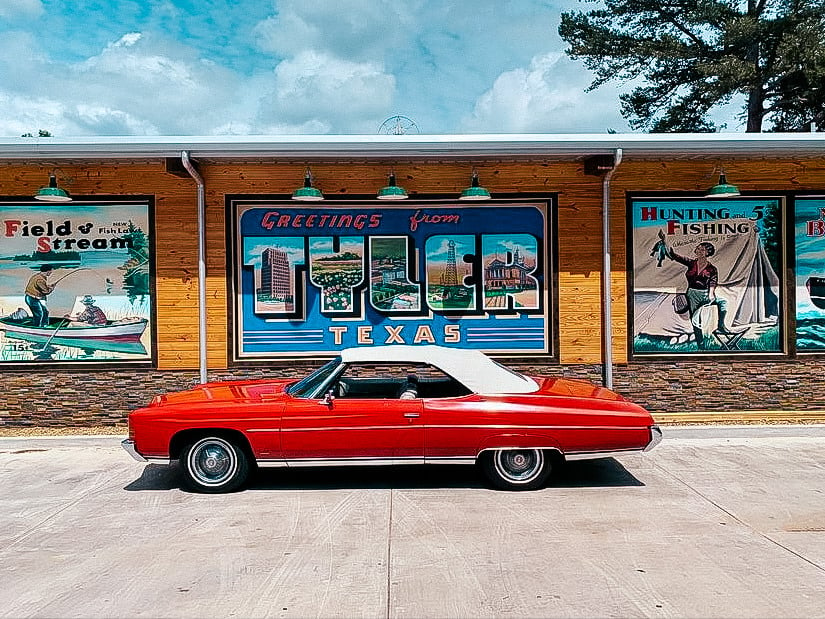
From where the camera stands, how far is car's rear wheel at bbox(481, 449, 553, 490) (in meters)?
7.29

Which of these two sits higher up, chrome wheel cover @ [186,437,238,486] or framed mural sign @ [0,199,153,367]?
framed mural sign @ [0,199,153,367]

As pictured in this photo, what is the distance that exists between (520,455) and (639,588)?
246 centimetres

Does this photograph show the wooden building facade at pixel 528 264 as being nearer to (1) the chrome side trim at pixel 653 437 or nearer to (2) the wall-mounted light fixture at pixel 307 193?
(2) the wall-mounted light fixture at pixel 307 193

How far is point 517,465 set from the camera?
24.0 feet

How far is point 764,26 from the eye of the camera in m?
20.2

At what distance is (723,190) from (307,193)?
5.44 m

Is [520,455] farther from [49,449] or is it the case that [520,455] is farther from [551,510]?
[49,449]

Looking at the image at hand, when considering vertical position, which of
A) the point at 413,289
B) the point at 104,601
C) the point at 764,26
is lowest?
the point at 104,601

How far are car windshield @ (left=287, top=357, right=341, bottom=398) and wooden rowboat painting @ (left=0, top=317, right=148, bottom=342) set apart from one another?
3.87 m

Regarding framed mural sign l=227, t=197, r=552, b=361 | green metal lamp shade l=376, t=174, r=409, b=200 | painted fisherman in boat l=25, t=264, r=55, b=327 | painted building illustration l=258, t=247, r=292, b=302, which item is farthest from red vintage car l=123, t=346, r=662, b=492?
painted fisherman in boat l=25, t=264, r=55, b=327

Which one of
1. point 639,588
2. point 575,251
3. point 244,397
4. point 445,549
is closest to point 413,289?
point 575,251

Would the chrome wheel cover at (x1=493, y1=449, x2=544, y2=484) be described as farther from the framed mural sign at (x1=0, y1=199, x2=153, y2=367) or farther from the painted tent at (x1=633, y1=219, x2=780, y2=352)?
the framed mural sign at (x1=0, y1=199, x2=153, y2=367)

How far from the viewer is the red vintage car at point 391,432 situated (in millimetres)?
7180

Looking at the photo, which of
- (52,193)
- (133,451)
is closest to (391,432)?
(133,451)
